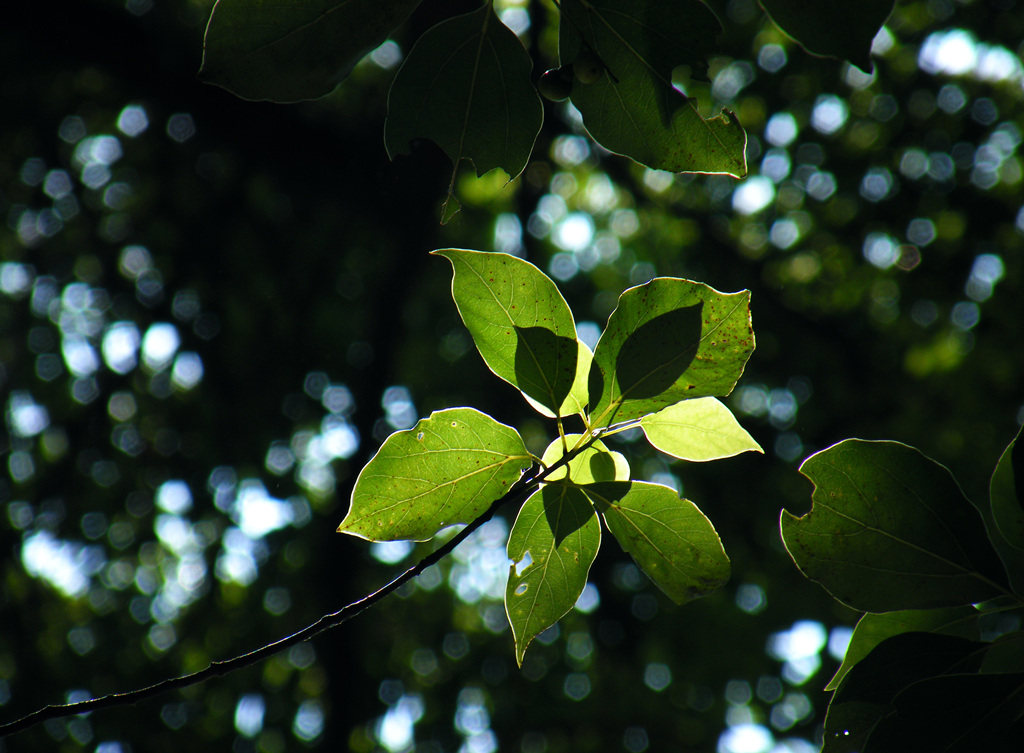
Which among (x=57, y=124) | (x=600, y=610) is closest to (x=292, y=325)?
(x=57, y=124)

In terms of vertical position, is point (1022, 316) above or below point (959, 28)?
below

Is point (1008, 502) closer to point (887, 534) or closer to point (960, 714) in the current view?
point (887, 534)

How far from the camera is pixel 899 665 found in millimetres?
773

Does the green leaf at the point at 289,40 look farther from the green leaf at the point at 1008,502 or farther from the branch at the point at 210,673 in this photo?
the green leaf at the point at 1008,502

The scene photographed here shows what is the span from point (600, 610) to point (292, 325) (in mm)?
3633

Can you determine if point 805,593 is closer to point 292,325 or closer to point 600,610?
point 600,610

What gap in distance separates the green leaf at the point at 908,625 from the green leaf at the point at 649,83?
0.60 meters

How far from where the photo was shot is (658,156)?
2.38ft

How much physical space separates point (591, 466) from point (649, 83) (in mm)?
463

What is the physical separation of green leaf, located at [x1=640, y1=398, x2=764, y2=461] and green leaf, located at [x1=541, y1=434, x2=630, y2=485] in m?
0.06

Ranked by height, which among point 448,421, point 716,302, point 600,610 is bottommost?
point 600,610

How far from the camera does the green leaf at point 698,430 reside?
34.0 inches

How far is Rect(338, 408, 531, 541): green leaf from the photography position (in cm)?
80

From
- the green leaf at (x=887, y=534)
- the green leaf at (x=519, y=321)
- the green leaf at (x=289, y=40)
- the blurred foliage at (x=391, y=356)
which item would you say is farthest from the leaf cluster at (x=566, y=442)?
the blurred foliage at (x=391, y=356)
